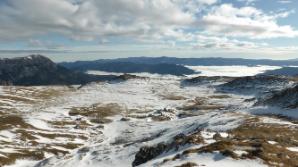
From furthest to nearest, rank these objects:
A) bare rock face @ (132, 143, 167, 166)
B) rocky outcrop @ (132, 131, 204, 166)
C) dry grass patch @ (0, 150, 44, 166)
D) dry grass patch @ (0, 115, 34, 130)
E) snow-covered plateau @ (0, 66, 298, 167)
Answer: dry grass patch @ (0, 115, 34, 130) < dry grass patch @ (0, 150, 44, 166) < bare rock face @ (132, 143, 167, 166) < rocky outcrop @ (132, 131, 204, 166) < snow-covered plateau @ (0, 66, 298, 167)

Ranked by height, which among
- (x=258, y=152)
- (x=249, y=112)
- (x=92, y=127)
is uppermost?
(x=258, y=152)

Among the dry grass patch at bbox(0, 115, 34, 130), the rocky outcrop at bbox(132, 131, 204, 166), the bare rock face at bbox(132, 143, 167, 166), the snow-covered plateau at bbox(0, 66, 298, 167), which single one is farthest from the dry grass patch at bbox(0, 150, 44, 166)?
the rocky outcrop at bbox(132, 131, 204, 166)

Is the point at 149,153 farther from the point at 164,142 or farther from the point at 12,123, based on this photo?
the point at 12,123

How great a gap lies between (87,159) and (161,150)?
47300 millimetres

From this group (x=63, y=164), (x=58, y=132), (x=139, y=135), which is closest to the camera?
(x=63, y=164)

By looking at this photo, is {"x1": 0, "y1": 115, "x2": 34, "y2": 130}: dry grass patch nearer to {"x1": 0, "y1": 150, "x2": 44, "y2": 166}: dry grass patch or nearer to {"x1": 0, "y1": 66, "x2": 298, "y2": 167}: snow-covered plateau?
{"x1": 0, "y1": 66, "x2": 298, "y2": 167}: snow-covered plateau

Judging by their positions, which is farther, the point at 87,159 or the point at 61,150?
the point at 61,150

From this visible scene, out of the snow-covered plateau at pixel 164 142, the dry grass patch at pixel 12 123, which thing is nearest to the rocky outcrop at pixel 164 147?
the snow-covered plateau at pixel 164 142

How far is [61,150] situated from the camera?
474 ft

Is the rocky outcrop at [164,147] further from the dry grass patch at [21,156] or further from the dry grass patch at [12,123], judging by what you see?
the dry grass patch at [12,123]

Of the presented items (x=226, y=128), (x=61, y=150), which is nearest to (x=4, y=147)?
(x=61, y=150)

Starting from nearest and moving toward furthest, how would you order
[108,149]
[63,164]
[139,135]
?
1. [63,164]
2. [108,149]
3. [139,135]

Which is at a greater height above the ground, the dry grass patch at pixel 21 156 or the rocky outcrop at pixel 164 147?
the rocky outcrop at pixel 164 147

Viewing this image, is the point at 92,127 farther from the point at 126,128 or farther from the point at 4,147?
the point at 4,147
